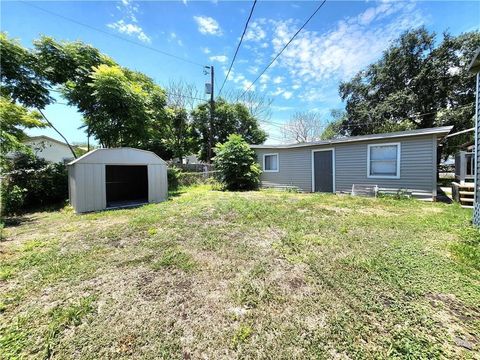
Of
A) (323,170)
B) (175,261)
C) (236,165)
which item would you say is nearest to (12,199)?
(175,261)

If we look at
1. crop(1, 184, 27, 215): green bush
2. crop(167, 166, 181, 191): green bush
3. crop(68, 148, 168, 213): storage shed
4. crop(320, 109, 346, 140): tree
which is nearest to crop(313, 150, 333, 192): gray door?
crop(68, 148, 168, 213): storage shed

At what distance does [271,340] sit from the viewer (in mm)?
1781

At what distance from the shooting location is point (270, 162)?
11852 mm

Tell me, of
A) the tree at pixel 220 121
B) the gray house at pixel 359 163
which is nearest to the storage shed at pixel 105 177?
the gray house at pixel 359 163

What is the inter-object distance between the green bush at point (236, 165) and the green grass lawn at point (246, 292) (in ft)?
21.9

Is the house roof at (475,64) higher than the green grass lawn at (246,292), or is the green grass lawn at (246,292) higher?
the house roof at (475,64)

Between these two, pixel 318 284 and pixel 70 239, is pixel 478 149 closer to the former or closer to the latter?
pixel 318 284

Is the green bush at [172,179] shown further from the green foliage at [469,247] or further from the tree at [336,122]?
the tree at [336,122]

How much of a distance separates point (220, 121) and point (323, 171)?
13612mm

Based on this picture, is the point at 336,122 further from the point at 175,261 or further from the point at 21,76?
the point at 21,76

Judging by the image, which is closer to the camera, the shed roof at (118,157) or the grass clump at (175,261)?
the grass clump at (175,261)

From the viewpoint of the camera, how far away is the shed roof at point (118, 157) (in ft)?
22.3

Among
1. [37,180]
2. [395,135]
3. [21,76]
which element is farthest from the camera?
[21,76]

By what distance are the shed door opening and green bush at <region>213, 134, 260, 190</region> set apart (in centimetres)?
383
